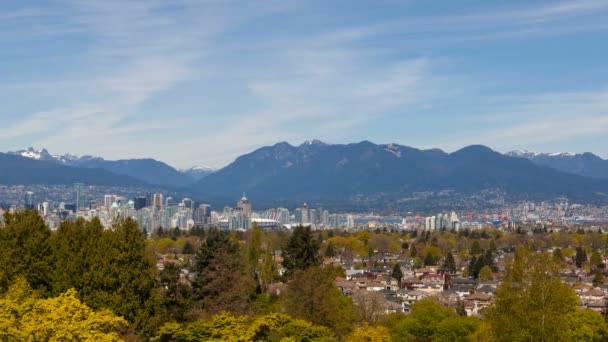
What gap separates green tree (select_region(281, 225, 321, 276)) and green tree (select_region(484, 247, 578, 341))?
573 inches

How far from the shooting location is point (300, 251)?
34.3 meters

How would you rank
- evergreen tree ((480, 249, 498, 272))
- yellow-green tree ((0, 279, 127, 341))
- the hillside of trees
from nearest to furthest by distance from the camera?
yellow-green tree ((0, 279, 127, 341)) → the hillside of trees → evergreen tree ((480, 249, 498, 272))

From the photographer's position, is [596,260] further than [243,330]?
Yes

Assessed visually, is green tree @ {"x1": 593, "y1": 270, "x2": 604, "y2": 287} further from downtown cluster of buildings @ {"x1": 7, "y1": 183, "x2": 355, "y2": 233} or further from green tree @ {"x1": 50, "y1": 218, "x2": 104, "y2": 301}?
downtown cluster of buildings @ {"x1": 7, "y1": 183, "x2": 355, "y2": 233}

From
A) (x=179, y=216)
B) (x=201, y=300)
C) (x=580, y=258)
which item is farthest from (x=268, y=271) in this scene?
(x=179, y=216)

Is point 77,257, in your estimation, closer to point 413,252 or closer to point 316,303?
point 316,303

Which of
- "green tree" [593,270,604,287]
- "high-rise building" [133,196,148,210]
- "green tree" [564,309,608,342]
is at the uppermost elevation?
"high-rise building" [133,196,148,210]

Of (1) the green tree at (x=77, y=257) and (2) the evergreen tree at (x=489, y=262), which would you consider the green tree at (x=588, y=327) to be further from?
(2) the evergreen tree at (x=489, y=262)

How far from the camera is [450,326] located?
105 feet

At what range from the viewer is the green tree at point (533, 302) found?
19.7m

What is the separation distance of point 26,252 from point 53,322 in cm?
924

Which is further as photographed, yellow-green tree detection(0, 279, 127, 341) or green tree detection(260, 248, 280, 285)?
green tree detection(260, 248, 280, 285)

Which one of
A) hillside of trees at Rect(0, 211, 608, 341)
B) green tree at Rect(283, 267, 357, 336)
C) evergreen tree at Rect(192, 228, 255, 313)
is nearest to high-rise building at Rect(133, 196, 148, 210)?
evergreen tree at Rect(192, 228, 255, 313)

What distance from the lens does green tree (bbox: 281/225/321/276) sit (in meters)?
34.2
